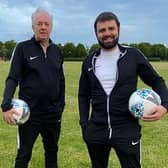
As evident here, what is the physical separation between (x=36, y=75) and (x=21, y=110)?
0.59 meters

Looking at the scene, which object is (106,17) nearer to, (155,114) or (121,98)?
(121,98)

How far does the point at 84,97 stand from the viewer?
5.50 m

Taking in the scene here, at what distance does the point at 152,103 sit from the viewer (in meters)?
5.03

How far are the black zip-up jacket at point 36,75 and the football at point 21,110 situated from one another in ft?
0.82

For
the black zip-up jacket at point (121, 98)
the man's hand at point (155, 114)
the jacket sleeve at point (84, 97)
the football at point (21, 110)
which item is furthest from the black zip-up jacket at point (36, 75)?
the man's hand at point (155, 114)

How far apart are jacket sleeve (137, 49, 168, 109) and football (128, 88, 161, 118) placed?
69mm

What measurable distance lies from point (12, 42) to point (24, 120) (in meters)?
135

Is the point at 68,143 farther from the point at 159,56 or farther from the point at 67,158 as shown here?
the point at 159,56

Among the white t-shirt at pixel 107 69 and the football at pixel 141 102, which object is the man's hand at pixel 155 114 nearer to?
the football at pixel 141 102

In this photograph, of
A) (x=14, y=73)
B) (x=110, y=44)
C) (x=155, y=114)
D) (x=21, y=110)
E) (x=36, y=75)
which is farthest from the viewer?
(x=36, y=75)

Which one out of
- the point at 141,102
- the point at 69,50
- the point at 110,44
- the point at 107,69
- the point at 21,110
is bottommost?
the point at 21,110

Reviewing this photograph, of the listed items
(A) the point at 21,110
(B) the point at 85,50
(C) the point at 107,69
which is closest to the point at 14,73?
(A) the point at 21,110

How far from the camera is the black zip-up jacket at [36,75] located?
6.12 meters

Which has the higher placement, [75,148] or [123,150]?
[123,150]
